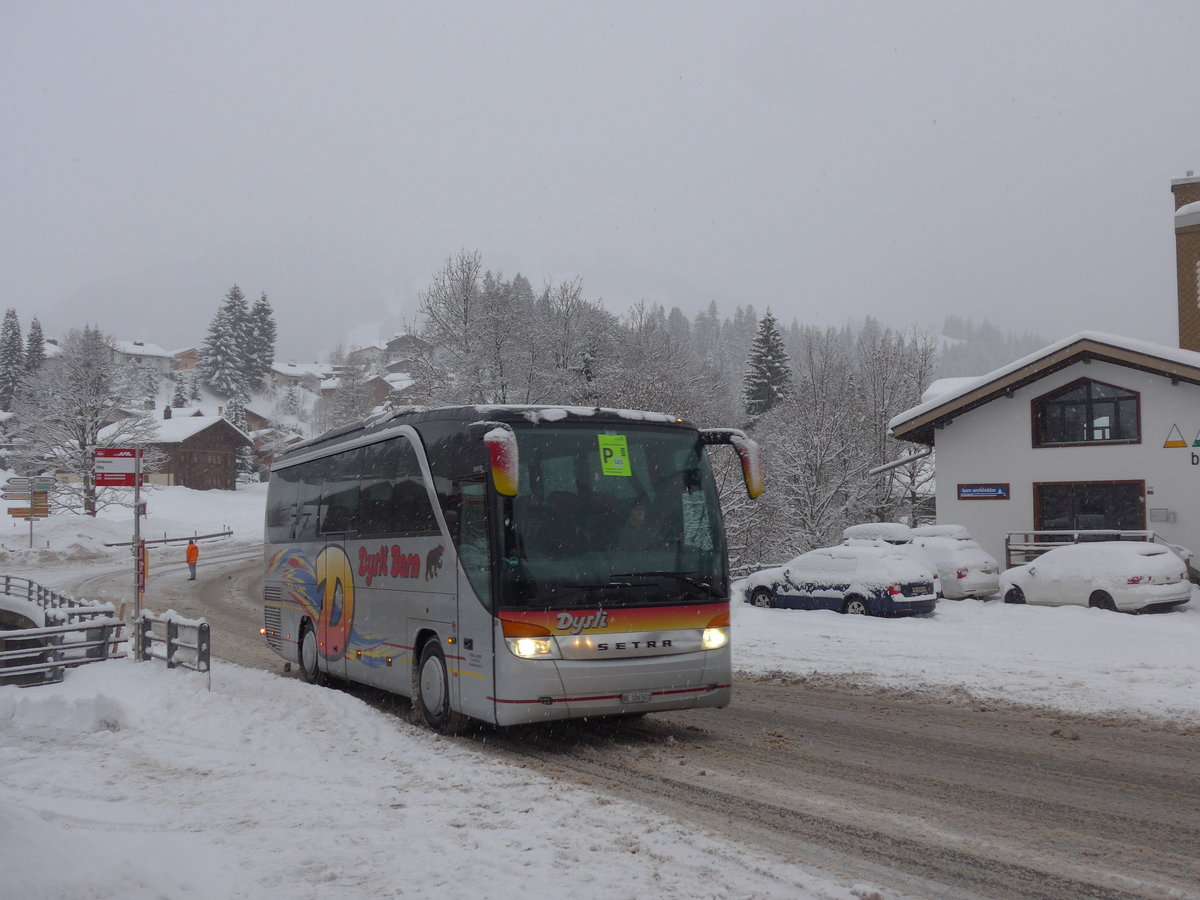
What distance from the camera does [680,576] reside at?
893cm

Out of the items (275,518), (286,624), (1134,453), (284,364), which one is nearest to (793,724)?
(286,624)

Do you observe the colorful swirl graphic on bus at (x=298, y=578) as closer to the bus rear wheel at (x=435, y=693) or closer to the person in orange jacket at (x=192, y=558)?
the bus rear wheel at (x=435, y=693)

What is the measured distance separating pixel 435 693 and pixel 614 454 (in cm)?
310

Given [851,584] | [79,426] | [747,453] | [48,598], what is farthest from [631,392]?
[79,426]

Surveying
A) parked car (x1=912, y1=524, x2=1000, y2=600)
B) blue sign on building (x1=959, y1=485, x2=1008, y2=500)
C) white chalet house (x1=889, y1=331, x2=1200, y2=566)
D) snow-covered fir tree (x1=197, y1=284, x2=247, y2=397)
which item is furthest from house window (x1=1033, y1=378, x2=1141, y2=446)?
snow-covered fir tree (x1=197, y1=284, x2=247, y2=397)

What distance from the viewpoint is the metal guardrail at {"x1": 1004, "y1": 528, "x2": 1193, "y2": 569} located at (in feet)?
83.4

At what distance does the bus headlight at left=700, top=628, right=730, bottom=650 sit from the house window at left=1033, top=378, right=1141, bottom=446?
2243 centimetres

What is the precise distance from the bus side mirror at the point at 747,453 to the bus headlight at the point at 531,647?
242 cm

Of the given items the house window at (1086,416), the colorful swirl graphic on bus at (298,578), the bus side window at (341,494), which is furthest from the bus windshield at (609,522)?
the house window at (1086,416)

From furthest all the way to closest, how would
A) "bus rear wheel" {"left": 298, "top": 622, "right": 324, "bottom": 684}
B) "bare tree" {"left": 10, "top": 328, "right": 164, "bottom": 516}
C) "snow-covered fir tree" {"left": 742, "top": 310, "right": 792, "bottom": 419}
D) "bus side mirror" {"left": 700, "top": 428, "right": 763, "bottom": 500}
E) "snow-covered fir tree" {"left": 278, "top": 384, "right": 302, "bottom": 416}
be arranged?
"snow-covered fir tree" {"left": 278, "top": 384, "right": 302, "bottom": 416}
"snow-covered fir tree" {"left": 742, "top": 310, "right": 792, "bottom": 419}
"bare tree" {"left": 10, "top": 328, "right": 164, "bottom": 516}
"bus rear wheel" {"left": 298, "top": 622, "right": 324, "bottom": 684}
"bus side mirror" {"left": 700, "top": 428, "right": 763, "bottom": 500}

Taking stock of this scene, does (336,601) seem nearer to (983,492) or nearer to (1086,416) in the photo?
(983,492)

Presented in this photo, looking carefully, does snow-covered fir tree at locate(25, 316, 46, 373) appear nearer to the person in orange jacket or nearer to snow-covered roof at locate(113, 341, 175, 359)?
snow-covered roof at locate(113, 341, 175, 359)

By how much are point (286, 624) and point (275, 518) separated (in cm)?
196

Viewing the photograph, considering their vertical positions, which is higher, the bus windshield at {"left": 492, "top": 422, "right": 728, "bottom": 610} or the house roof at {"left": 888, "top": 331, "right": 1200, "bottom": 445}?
the house roof at {"left": 888, "top": 331, "right": 1200, "bottom": 445}
